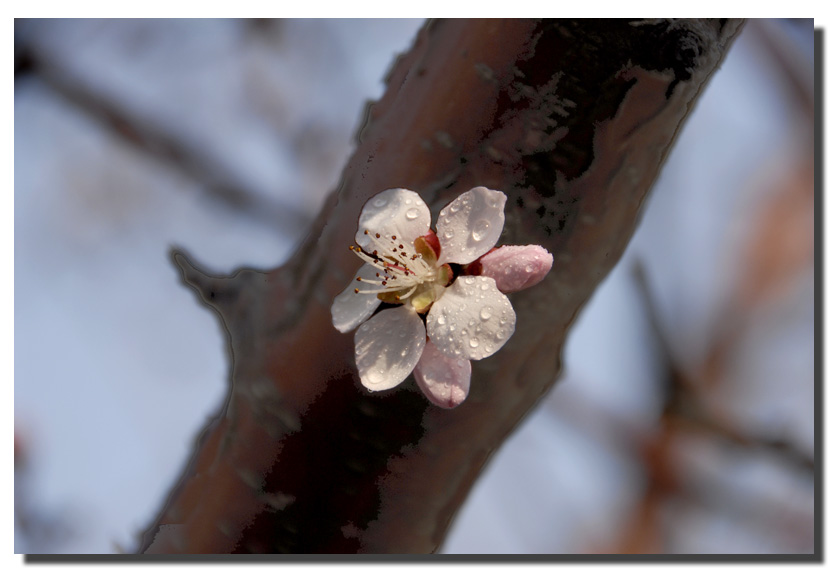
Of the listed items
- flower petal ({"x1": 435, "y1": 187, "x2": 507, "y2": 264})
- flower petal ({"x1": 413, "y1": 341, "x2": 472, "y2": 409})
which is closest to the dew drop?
flower petal ({"x1": 435, "y1": 187, "x2": 507, "y2": 264})

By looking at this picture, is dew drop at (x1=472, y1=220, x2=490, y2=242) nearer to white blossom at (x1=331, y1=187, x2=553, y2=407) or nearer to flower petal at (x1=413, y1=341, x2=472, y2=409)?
white blossom at (x1=331, y1=187, x2=553, y2=407)

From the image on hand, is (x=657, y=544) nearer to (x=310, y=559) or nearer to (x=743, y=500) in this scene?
(x=743, y=500)

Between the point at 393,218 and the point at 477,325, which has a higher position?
the point at 393,218

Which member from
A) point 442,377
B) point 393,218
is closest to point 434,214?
point 393,218

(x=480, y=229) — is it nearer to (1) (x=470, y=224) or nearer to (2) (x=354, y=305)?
(1) (x=470, y=224)

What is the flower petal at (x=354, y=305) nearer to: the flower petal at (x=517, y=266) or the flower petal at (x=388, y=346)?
the flower petal at (x=388, y=346)
